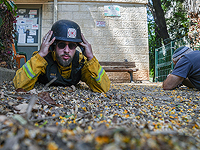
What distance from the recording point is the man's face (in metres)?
2.40

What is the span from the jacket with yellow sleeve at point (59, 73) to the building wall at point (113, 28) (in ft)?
12.1

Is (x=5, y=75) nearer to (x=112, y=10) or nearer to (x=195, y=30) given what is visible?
(x=112, y=10)

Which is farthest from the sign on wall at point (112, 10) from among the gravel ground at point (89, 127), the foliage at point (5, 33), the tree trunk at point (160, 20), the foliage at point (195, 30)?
the gravel ground at point (89, 127)

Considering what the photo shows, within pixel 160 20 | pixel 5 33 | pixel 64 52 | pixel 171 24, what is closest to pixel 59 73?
pixel 64 52

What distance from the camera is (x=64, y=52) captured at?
2.41 m

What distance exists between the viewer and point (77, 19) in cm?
630

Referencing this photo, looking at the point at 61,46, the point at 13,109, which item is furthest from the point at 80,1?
the point at 13,109

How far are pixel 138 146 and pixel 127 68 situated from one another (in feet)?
Result: 18.9

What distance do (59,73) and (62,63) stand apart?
7.5 inches

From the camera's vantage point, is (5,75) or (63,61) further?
(5,75)

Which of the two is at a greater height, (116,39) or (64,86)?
(116,39)

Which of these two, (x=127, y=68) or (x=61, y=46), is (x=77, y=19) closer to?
(x=127, y=68)

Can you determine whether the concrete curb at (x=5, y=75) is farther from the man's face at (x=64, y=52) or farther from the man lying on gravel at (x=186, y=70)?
the man lying on gravel at (x=186, y=70)

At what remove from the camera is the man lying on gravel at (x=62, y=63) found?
88.4 inches
